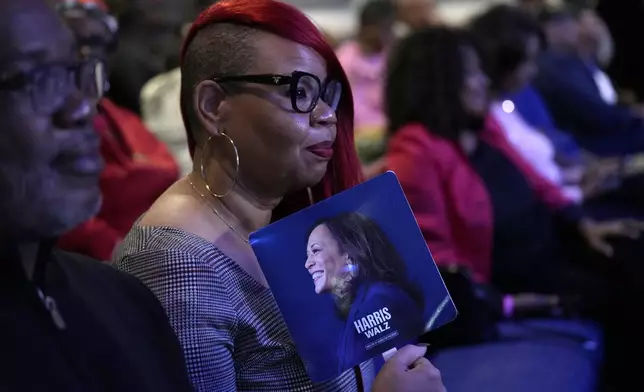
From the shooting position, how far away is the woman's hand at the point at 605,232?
274cm

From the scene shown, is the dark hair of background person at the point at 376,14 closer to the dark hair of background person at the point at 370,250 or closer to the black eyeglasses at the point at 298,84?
the black eyeglasses at the point at 298,84

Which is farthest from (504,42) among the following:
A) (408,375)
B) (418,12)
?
(408,375)

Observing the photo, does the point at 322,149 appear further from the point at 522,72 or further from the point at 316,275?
the point at 522,72

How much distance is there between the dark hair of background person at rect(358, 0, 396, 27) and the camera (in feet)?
16.0

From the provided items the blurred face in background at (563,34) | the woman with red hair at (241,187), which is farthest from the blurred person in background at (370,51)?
the woman with red hair at (241,187)

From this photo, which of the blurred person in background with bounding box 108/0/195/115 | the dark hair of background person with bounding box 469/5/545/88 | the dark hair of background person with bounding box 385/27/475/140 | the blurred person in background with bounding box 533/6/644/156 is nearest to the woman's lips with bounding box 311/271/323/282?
the dark hair of background person with bounding box 385/27/475/140

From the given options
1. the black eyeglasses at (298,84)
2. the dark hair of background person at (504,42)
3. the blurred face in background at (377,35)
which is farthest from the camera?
the blurred face in background at (377,35)

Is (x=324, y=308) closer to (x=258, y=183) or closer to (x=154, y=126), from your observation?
(x=258, y=183)

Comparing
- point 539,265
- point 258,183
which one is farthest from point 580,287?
point 258,183

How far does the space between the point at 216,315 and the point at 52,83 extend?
0.45 m

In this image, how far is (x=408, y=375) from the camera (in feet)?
3.54

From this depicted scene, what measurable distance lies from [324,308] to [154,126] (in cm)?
280

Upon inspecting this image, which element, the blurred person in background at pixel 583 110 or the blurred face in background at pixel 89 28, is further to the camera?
the blurred person in background at pixel 583 110

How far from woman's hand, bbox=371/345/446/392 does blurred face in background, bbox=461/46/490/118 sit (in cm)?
133
